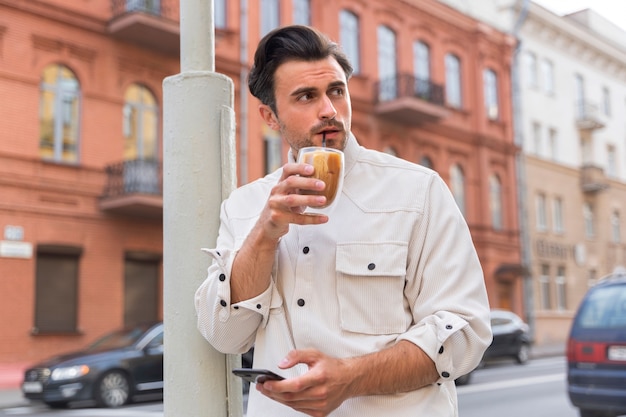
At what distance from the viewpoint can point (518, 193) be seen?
32.2m

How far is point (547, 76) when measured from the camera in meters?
35.1

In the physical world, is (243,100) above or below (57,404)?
above

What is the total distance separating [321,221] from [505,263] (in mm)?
29816

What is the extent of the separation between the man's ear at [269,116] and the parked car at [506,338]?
60.4 feet

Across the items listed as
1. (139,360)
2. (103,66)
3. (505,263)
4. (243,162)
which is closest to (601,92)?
(505,263)

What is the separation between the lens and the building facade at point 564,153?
32656 mm

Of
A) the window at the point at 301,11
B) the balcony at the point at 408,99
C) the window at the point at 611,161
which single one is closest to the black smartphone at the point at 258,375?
the window at the point at 301,11

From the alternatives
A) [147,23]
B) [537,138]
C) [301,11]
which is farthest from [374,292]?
[537,138]

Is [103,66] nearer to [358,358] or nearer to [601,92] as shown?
[358,358]

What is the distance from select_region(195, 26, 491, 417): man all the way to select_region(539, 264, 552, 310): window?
104 feet

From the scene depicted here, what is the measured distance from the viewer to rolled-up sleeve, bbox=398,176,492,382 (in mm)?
1813

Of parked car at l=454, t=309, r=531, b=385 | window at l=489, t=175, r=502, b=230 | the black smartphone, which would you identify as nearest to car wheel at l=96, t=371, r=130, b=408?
parked car at l=454, t=309, r=531, b=385

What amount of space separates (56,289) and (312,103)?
16354 millimetres

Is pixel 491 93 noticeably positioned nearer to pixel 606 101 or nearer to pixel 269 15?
pixel 606 101
